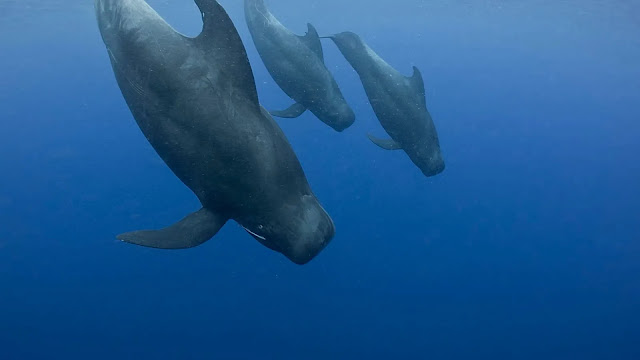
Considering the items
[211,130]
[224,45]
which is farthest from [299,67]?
[211,130]

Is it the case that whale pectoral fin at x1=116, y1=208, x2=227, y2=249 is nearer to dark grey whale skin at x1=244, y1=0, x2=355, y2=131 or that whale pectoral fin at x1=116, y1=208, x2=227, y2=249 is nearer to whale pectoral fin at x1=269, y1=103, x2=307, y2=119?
dark grey whale skin at x1=244, y1=0, x2=355, y2=131

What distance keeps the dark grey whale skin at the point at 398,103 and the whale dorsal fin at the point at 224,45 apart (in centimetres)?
433

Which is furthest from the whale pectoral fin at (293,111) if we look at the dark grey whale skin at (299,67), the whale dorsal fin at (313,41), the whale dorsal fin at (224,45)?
the whale dorsal fin at (224,45)

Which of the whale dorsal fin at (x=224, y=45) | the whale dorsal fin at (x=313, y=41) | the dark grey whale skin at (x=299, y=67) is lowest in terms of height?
the whale dorsal fin at (x=224, y=45)

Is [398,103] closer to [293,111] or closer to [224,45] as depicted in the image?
[293,111]

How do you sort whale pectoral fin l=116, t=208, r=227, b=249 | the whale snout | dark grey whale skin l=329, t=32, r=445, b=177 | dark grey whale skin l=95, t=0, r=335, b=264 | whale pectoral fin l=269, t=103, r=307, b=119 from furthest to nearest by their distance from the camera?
whale pectoral fin l=269, t=103, r=307, b=119 → dark grey whale skin l=329, t=32, r=445, b=177 → the whale snout → whale pectoral fin l=116, t=208, r=227, b=249 → dark grey whale skin l=95, t=0, r=335, b=264

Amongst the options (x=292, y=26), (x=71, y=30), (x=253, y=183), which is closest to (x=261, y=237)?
(x=253, y=183)

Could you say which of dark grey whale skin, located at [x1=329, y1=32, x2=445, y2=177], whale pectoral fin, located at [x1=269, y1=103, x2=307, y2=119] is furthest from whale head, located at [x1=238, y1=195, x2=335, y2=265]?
whale pectoral fin, located at [x1=269, y1=103, x2=307, y2=119]

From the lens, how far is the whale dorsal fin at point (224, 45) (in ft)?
14.5

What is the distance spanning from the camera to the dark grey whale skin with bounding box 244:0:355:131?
28.1 ft

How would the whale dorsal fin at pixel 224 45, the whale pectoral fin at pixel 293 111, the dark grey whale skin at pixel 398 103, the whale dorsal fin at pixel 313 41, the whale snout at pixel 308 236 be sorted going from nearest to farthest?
the whale dorsal fin at pixel 224 45
the whale snout at pixel 308 236
the dark grey whale skin at pixel 398 103
the whale dorsal fin at pixel 313 41
the whale pectoral fin at pixel 293 111

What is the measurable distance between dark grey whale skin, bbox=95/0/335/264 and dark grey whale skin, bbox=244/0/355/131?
12.4 ft

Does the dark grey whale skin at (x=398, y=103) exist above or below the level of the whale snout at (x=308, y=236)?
above

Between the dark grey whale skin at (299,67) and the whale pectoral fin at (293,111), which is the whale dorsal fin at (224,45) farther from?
the whale pectoral fin at (293,111)
